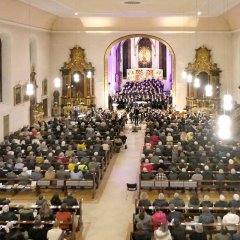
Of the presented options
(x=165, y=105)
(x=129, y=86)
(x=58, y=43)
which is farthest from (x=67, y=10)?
(x=129, y=86)

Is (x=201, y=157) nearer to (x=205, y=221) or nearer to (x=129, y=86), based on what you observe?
(x=205, y=221)

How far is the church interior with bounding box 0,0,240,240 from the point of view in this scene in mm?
13641

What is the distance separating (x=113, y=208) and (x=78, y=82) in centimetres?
2325

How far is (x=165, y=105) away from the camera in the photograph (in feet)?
130

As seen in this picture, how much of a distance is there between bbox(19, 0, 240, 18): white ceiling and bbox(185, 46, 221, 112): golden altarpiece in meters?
4.51

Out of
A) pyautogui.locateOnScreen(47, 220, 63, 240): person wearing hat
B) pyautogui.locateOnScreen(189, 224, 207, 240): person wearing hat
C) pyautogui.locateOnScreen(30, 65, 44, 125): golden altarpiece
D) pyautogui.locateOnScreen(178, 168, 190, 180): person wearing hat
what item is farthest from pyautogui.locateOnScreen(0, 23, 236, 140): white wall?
pyautogui.locateOnScreen(189, 224, 207, 240): person wearing hat

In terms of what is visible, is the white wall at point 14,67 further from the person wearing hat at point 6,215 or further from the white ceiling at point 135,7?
the person wearing hat at point 6,215

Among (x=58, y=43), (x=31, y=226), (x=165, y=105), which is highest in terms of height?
(x=58, y=43)

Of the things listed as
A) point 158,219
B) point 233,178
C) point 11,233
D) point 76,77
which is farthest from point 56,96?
point 11,233

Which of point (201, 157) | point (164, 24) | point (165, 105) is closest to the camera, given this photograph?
point (201, 157)

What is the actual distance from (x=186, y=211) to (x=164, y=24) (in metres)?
24.9

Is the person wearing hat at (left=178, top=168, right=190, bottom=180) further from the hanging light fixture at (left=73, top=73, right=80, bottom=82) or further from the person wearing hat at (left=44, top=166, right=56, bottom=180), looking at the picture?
the hanging light fixture at (left=73, top=73, right=80, bottom=82)

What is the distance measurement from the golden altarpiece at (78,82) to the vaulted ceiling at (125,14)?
2.34m

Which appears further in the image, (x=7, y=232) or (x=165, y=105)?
(x=165, y=105)
